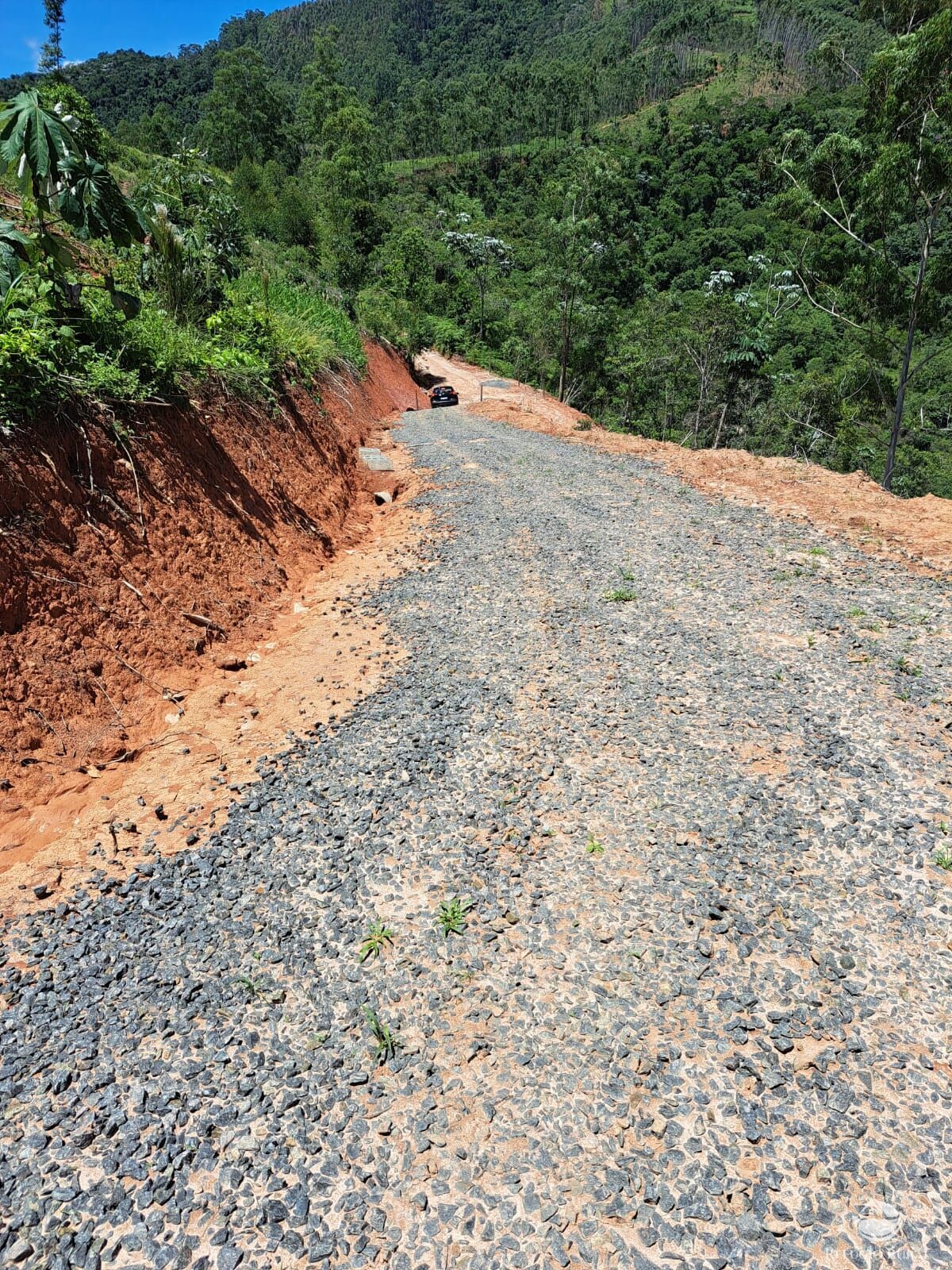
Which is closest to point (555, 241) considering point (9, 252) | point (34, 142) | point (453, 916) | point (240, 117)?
point (34, 142)

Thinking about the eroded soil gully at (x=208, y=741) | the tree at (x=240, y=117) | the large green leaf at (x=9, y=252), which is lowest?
the eroded soil gully at (x=208, y=741)

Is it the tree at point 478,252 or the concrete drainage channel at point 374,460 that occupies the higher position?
the tree at point 478,252

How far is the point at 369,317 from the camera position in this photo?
3133cm

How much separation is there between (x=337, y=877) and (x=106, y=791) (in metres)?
2.09

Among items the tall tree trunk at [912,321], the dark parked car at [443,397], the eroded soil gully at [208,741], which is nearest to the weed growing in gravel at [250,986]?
the eroded soil gully at [208,741]

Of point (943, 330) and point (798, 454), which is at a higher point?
point (943, 330)

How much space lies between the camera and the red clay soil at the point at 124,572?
5016 mm

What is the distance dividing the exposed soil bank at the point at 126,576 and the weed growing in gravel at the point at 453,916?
2.94 metres

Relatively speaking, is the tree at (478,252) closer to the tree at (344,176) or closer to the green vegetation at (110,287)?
the tree at (344,176)

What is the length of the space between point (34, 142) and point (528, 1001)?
704cm

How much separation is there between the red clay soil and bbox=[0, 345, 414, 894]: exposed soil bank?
1 cm

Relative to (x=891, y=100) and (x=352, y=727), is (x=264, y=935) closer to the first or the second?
(x=352, y=727)

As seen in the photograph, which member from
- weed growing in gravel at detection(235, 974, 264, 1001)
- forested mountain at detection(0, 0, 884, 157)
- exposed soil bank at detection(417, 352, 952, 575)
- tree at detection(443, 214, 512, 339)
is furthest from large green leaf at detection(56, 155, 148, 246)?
forested mountain at detection(0, 0, 884, 157)

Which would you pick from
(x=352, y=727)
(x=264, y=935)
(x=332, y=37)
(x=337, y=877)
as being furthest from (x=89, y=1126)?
(x=332, y=37)
